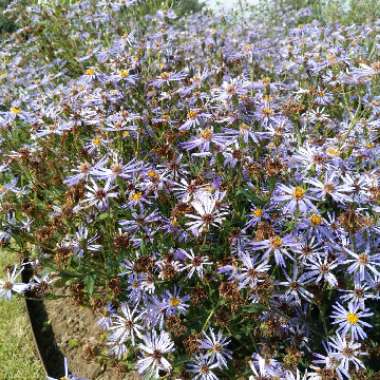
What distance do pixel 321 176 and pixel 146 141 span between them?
4.12 feet

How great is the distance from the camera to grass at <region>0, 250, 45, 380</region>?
3807mm

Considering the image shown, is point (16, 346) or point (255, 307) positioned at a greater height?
point (255, 307)

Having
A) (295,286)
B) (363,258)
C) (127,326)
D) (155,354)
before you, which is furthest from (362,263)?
(127,326)

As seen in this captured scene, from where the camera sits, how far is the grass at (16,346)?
381 centimetres

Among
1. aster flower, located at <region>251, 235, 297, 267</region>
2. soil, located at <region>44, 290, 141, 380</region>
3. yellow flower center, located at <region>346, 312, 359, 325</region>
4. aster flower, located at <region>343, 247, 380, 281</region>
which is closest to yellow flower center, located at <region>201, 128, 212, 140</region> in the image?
aster flower, located at <region>251, 235, 297, 267</region>

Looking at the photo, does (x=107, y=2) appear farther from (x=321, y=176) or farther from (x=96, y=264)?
(x=321, y=176)

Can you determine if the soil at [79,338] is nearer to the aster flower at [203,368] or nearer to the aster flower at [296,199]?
the aster flower at [203,368]

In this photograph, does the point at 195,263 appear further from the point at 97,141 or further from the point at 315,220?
the point at 97,141

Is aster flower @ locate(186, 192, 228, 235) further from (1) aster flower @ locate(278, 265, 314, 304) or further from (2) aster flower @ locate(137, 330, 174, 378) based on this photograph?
(2) aster flower @ locate(137, 330, 174, 378)

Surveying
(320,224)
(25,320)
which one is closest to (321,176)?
(320,224)

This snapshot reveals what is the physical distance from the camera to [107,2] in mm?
5469

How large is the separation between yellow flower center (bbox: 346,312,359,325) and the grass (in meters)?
2.37

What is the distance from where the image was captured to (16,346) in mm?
4062

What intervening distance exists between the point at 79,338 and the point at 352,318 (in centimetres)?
228
